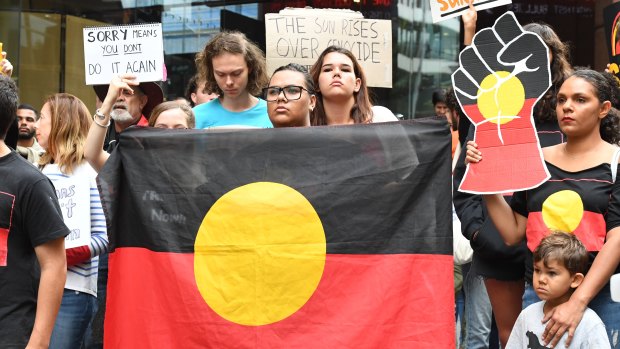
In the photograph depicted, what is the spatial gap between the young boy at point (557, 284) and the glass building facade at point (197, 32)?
23.6ft

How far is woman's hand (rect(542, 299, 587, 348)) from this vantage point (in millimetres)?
4008

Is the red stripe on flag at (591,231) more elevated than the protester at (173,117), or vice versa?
the protester at (173,117)

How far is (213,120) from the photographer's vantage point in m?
5.19

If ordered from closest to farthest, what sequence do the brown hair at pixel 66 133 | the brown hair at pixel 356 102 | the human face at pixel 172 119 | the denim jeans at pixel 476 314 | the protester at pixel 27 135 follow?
1. the human face at pixel 172 119
2. the brown hair at pixel 356 102
3. the brown hair at pixel 66 133
4. the denim jeans at pixel 476 314
5. the protester at pixel 27 135


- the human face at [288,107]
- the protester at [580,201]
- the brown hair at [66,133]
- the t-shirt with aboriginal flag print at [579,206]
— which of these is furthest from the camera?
the brown hair at [66,133]

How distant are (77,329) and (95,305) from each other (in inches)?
8.5

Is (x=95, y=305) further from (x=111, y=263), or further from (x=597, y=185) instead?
(x=597, y=185)

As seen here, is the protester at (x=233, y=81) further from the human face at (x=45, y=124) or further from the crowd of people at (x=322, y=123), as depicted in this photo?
the human face at (x=45, y=124)

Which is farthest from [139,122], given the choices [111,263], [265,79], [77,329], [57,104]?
[111,263]

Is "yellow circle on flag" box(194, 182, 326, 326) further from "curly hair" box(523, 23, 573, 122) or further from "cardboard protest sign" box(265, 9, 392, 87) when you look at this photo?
"cardboard protest sign" box(265, 9, 392, 87)

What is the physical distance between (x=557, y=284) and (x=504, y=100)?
2.51 ft

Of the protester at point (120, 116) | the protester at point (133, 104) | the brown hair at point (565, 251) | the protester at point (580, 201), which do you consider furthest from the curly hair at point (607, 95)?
the protester at point (133, 104)

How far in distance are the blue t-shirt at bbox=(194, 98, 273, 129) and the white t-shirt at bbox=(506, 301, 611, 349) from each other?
162 cm

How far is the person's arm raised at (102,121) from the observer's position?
15.2ft
